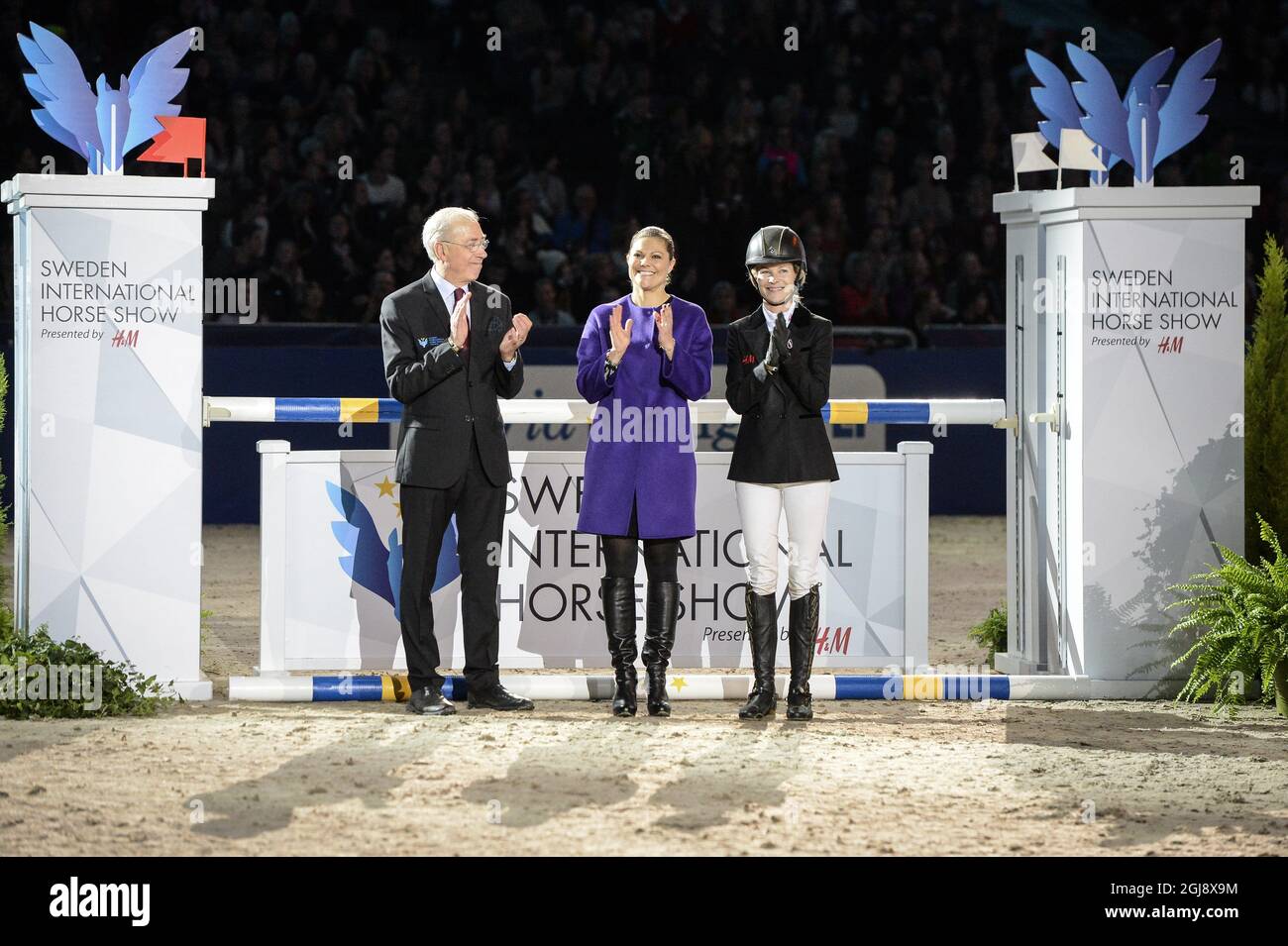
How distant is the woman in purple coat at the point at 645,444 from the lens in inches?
243

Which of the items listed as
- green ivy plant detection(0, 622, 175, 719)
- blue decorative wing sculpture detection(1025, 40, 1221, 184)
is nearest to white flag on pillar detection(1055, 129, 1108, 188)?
blue decorative wing sculpture detection(1025, 40, 1221, 184)

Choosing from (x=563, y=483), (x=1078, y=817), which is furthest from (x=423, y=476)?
(x=1078, y=817)

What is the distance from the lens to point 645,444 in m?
6.21

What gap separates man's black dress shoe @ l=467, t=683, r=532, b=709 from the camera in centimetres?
642

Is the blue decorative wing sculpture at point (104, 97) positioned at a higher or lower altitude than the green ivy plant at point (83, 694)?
higher

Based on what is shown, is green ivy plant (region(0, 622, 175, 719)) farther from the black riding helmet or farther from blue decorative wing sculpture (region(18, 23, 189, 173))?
the black riding helmet

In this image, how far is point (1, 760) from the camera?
17.6 ft

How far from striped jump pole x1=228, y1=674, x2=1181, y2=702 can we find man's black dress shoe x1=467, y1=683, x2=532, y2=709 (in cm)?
8

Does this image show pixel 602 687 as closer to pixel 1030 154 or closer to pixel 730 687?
pixel 730 687

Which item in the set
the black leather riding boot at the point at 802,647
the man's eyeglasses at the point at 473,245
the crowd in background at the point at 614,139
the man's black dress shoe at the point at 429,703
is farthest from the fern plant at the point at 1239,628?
the crowd in background at the point at 614,139

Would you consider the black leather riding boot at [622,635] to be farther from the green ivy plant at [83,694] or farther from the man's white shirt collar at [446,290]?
the green ivy plant at [83,694]

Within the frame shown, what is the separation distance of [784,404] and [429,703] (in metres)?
1.74

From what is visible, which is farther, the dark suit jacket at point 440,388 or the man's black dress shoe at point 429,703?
the man's black dress shoe at point 429,703

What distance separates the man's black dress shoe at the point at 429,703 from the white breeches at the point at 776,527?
1240 millimetres
